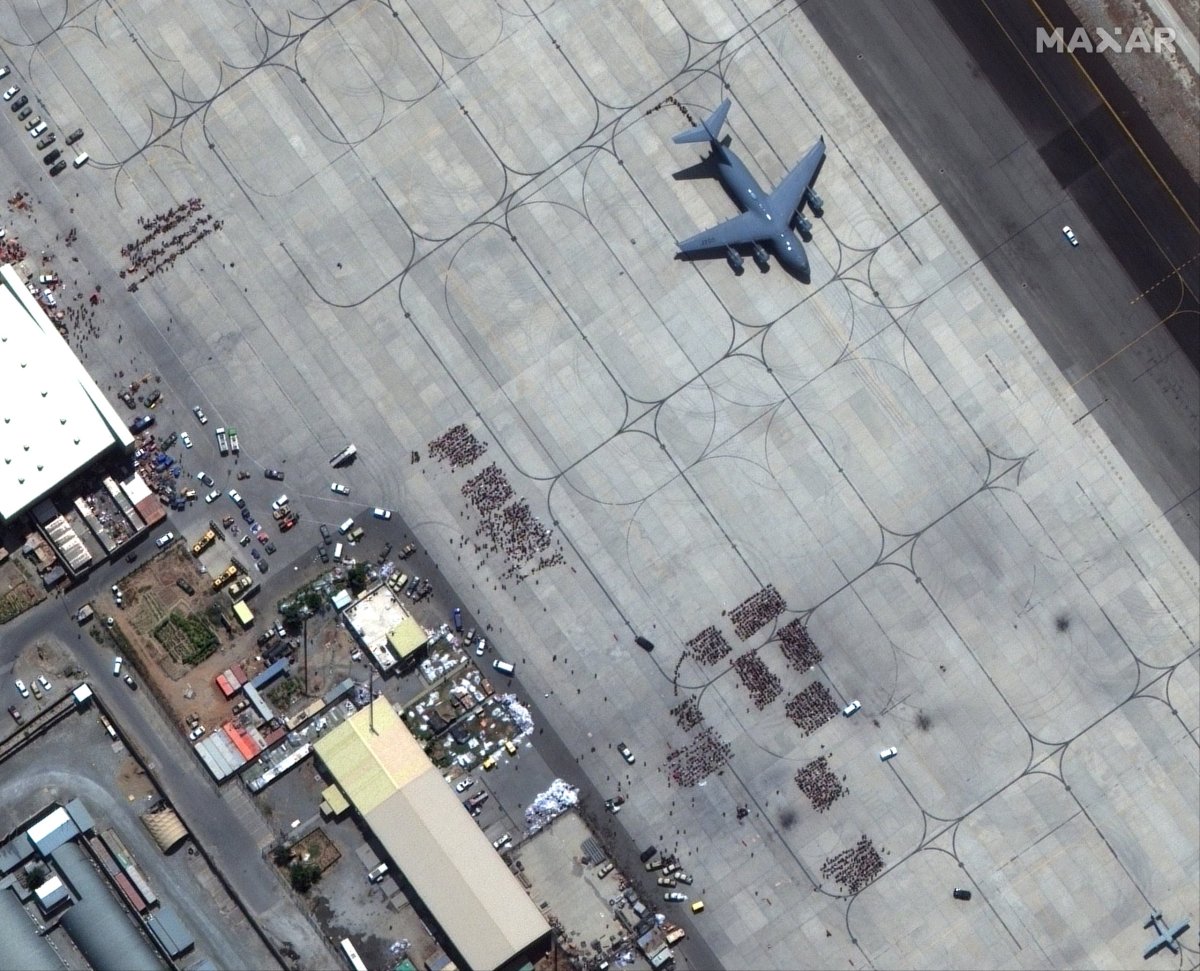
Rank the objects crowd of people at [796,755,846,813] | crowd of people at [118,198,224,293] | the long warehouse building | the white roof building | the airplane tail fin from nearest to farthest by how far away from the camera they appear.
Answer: the long warehouse building < the white roof building < the airplane tail fin < crowd of people at [796,755,846,813] < crowd of people at [118,198,224,293]

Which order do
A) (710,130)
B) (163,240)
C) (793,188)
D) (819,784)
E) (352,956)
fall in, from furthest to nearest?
(163,240) → (793,188) → (819,784) → (710,130) → (352,956)

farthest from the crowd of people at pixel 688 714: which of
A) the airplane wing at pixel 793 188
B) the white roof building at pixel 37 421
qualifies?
the white roof building at pixel 37 421

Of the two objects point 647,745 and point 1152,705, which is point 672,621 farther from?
point 1152,705

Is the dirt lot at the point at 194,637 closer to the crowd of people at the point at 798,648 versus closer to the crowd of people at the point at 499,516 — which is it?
the crowd of people at the point at 499,516

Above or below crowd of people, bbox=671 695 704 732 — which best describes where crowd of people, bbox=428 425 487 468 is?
above

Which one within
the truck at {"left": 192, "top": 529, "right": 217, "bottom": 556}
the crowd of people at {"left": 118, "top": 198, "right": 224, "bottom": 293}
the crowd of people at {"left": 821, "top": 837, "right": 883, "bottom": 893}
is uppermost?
the crowd of people at {"left": 118, "top": 198, "right": 224, "bottom": 293}

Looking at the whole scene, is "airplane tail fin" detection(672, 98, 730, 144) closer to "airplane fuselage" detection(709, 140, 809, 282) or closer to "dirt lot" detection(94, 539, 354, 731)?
"airplane fuselage" detection(709, 140, 809, 282)

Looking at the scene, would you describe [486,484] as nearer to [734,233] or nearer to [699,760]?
[699,760]

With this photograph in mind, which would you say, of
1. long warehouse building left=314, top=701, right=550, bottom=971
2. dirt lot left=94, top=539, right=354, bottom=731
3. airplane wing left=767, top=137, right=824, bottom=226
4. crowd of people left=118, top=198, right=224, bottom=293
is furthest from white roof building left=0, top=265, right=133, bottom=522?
airplane wing left=767, top=137, right=824, bottom=226

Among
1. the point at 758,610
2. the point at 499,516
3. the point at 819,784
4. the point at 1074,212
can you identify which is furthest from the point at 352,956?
the point at 1074,212
